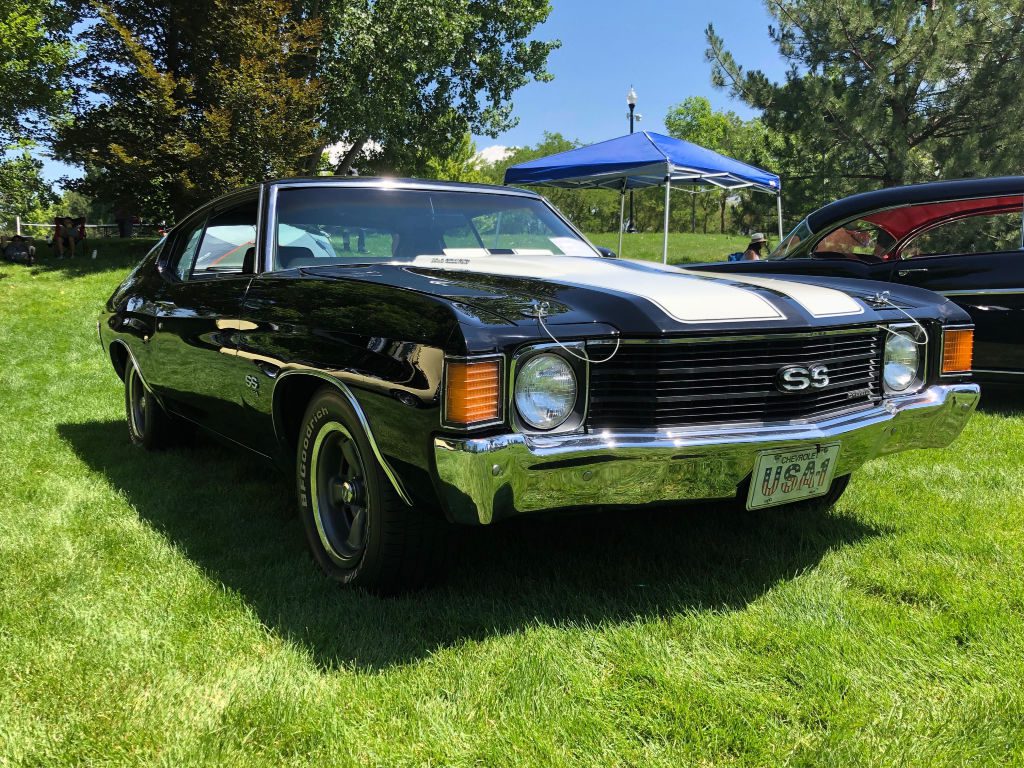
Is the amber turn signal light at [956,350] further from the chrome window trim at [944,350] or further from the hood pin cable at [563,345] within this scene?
the hood pin cable at [563,345]

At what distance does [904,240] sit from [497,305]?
4.39 meters

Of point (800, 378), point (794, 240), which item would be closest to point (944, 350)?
point (800, 378)

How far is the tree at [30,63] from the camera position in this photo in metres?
13.0

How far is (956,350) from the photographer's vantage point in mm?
2938

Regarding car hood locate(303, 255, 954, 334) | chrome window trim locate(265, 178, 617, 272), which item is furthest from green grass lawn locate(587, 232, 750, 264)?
car hood locate(303, 255, 954, 334)

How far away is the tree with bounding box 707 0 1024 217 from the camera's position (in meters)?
14.0

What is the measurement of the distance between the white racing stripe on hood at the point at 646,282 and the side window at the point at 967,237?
2.99 metres

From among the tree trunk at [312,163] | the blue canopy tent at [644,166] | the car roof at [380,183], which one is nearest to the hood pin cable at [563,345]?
the car roof at [380,183]

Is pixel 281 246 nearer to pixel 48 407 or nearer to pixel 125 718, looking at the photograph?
pixel 125 718

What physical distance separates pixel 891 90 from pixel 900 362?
46.8ft

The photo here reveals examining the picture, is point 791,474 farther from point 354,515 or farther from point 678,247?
point 678,247

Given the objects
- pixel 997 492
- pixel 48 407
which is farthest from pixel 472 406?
pixel 48 407

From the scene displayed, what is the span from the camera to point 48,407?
19.4 ft

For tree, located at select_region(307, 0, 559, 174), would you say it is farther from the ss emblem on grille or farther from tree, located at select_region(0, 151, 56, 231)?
the ss emblem on grille
